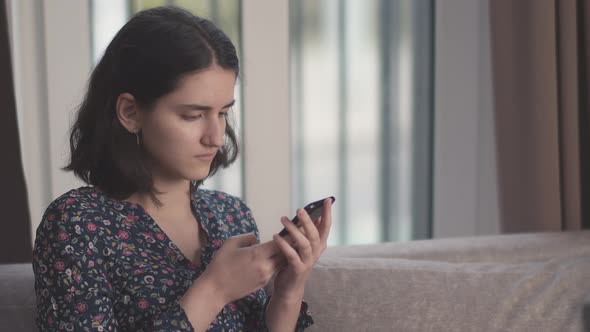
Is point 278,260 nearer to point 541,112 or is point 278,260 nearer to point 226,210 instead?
point 226,210

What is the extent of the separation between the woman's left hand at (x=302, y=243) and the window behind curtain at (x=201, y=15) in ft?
4.62

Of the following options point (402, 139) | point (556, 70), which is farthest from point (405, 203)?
point (556, 70)

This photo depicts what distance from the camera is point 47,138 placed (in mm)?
2592

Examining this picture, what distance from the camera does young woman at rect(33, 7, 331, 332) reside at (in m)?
1.17

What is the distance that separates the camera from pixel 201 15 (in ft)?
8.96

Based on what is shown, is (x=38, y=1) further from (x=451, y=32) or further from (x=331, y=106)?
(x=451, y=32)

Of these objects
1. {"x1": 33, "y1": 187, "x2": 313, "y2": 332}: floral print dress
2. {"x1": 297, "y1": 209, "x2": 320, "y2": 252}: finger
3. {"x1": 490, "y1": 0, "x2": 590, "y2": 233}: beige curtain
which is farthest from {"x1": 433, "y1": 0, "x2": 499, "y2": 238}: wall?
{"x1": 297, "y1": 209, "x2": 320, "y2": 252}: finger

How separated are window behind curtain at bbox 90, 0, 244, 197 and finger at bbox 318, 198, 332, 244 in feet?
4.78

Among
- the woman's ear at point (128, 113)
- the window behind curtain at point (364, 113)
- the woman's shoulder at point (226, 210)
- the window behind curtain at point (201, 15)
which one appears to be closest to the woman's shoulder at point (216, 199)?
the woman's shoulder at point (226, 210)

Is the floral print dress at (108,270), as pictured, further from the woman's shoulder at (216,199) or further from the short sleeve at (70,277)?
the woman's shoulder at (216,199)

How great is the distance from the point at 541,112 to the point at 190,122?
1.48 m

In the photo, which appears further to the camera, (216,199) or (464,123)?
(464,123)

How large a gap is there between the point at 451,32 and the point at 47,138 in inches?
64.8

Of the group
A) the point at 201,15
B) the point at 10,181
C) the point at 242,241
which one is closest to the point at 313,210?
the point at 242,241
